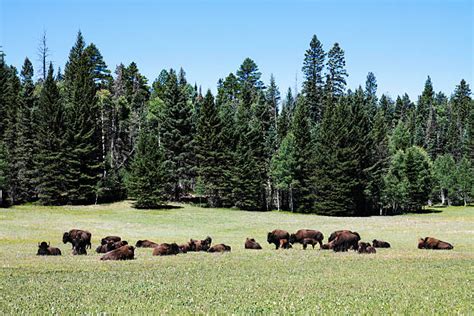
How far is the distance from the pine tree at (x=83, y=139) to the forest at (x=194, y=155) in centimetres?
18

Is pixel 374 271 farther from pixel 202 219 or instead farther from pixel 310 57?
pixel 310 57

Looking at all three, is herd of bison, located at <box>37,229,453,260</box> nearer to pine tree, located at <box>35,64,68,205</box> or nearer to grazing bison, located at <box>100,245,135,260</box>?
grazing bison, located at <box>100,245,135,260</box>

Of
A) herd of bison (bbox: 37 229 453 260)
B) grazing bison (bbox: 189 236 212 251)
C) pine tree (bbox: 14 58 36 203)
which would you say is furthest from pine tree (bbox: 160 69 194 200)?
grazing bison (bbox: 189 236 212 251)

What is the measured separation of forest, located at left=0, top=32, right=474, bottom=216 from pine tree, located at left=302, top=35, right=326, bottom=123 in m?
9.16

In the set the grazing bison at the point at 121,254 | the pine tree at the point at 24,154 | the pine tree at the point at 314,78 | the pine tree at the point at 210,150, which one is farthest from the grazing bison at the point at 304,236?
the pine tree at the point at 314,78

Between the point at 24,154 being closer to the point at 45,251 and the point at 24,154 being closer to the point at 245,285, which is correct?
the point at 45,251

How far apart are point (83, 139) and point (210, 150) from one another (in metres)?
19.6

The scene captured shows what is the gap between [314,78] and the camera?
4377 inches

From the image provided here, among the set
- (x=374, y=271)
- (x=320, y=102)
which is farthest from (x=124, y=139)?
(x=374, y=271)

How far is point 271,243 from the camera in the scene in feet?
108

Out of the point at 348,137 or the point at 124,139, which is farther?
the point at 124,139

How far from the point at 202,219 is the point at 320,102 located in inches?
2253

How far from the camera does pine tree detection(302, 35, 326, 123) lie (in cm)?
10938

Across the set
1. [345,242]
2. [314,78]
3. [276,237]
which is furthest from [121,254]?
[314,78]
